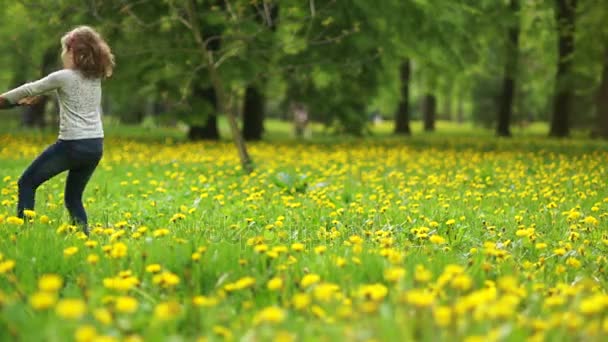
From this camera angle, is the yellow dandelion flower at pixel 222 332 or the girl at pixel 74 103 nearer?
the yellow dandelion flower at pixel 222 332

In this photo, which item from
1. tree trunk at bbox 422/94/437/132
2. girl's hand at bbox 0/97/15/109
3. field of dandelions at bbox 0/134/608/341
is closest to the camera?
field of dandelions at bbox 0/134/608/341

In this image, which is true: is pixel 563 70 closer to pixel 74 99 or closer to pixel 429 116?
pixel 429 116

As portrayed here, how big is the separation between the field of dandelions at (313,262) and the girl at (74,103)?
47 centimetres

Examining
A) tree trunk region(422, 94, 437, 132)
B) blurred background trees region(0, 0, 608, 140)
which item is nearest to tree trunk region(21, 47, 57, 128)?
blurred background trees region(0, 0, 608, 140)

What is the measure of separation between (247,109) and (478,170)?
34.0ft

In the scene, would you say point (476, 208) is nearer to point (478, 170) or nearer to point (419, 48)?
point (478, 170)

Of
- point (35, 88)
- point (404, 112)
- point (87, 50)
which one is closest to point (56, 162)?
point (35, 88)

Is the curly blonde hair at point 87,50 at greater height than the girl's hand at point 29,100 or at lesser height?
greater

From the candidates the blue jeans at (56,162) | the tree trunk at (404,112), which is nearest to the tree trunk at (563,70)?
the tree trunk at (404,112)

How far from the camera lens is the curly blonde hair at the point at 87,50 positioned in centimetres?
457

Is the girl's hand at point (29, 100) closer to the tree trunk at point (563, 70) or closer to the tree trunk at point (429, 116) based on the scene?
the tree trunk at point (563, 70)

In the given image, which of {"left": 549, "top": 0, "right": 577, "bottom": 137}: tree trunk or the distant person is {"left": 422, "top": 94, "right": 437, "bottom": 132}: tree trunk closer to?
{"left": 549, "top": 0, "right": 577, "bottom": 137}: tree trunk

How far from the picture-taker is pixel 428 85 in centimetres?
2386

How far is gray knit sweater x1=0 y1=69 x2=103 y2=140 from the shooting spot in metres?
4.54
